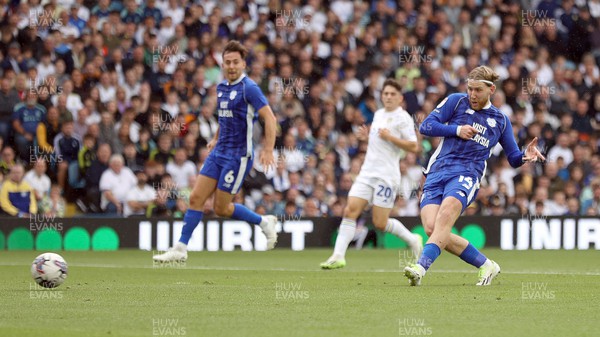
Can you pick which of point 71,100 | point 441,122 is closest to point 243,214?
point 441,122

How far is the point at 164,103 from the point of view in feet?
68.6

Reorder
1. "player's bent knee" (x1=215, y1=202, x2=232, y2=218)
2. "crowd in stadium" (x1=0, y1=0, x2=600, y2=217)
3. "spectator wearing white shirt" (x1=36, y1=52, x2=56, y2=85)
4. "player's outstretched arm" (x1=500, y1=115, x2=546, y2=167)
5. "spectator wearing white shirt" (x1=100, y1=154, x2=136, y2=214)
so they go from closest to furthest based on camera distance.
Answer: "player's outstretched arm" (x1=500, y1=115, x2=546, y2=167) → "player's bent knee" (x1=215, y1=202, x2=232, y2=218) → "spectator wearing white shirt" (x1=100, y1=154, x2=136, y2=214) → "crowd in stadium" (x1=0, y1=0, x2=600, y2=217) → "spectator wearing white shirt" (x1=36, y1=52, x2=56, y2=85)

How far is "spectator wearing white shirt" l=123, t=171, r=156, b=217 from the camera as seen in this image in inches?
768

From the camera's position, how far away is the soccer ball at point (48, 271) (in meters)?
10.8

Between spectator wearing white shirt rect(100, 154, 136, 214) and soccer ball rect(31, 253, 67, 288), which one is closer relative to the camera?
soccer ball rect(31, 253, 67, 288)

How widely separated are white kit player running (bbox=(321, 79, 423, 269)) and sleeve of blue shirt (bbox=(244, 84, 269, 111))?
4.56ft

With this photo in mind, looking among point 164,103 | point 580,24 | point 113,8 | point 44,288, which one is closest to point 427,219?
point 44,288

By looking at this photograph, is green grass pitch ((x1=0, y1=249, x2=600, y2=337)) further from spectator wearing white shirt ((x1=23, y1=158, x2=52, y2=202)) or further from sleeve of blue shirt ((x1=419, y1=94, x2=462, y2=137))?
spectator wearing white shirt ((x1=23, y1=158, x2=52, y2=202))

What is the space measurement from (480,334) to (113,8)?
51.2 feet

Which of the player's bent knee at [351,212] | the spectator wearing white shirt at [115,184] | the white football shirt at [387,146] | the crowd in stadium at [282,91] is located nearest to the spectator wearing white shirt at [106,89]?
the crowd in stadium at [282,91]

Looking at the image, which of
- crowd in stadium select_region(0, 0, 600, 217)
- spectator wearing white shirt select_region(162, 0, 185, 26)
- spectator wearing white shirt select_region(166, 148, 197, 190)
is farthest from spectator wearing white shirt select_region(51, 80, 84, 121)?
spectator wearing white shirt select_region(162, 0, 185, 26)

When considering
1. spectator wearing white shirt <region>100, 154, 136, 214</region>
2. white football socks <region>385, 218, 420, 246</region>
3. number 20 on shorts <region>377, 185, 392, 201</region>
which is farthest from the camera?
spectator wearing white shirt <region>100, 154, 136, 214</region>

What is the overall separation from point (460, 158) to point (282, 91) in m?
10.8

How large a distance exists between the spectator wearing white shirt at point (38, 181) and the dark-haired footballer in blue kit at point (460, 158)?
8.83m
